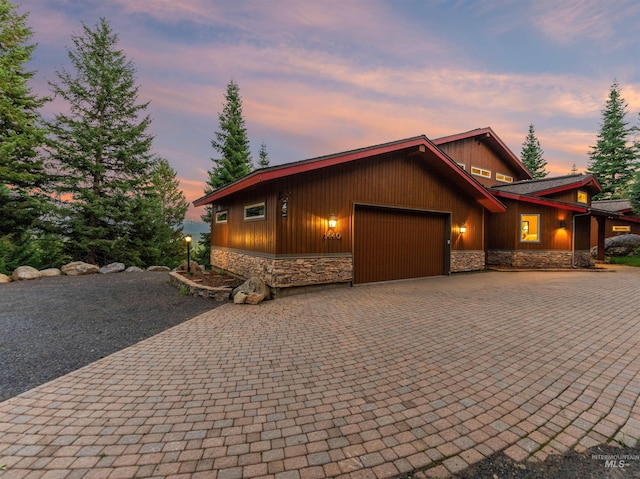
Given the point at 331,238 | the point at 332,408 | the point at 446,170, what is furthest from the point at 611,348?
the point at 446,170

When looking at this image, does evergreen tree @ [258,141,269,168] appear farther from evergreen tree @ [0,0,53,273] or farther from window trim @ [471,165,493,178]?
window trim @ [471,165,493,178]

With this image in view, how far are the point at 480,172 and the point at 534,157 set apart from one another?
22464 mm

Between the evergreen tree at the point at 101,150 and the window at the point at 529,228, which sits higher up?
the evergreen tree at the point at 101,150

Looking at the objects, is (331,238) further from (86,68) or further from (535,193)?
(86,68)

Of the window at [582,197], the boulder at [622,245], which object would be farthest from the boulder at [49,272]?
the boulder at [622,245]

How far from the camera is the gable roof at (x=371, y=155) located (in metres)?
6.53

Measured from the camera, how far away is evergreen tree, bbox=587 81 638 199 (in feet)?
78.9

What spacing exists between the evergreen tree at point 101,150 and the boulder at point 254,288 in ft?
32.8

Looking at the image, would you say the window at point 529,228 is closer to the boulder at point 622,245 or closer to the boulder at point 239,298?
the boulder at point 622,245

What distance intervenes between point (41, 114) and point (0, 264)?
747 cm

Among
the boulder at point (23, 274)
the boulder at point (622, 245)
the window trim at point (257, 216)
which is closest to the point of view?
the window trim at point (257, 216)

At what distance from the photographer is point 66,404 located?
248 centimetres

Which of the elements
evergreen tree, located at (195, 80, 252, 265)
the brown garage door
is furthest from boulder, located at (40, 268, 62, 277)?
the brown garage door

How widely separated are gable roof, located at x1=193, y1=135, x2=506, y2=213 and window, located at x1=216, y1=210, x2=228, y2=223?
0.87 meters
